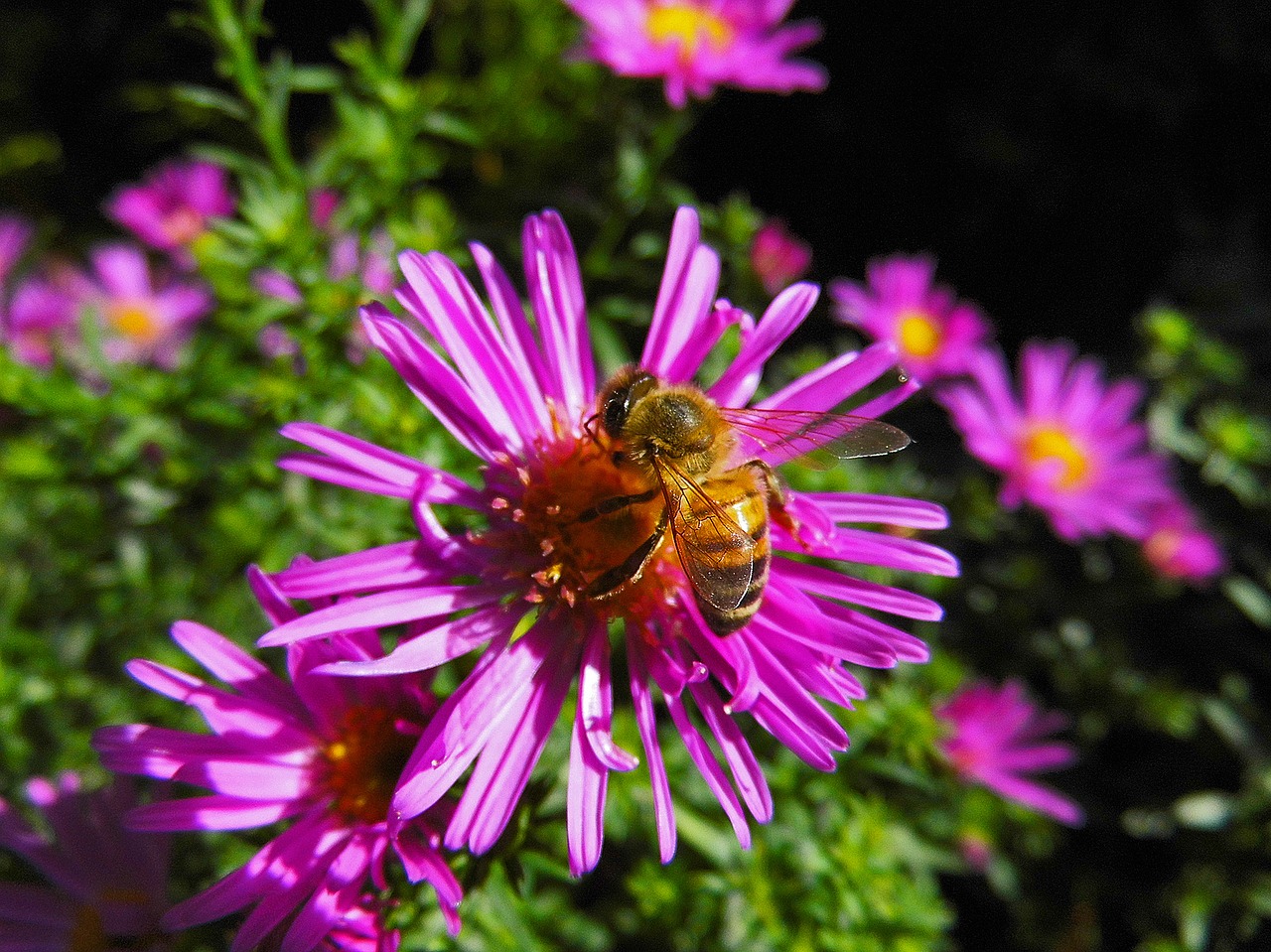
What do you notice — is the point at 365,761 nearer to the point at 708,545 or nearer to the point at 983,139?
the point at 708,545

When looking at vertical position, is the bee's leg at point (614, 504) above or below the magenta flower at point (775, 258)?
above

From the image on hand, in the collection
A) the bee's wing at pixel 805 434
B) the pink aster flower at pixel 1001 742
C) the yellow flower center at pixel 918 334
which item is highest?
the bee's wing at pixel 805 434

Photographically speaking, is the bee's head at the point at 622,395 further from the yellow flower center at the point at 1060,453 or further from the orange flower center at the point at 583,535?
the yellow flower center at the point at 1060,453

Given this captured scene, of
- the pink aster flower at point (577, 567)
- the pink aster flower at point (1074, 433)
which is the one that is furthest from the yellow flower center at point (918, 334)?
the pink aster flower at point (577, 567)

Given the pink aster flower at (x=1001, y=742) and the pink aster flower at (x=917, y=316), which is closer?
the pink aster flower at (x=1001, y=742)

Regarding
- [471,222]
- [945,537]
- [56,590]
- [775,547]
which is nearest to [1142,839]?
[945,537]

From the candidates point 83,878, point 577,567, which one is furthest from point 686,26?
point 83,878

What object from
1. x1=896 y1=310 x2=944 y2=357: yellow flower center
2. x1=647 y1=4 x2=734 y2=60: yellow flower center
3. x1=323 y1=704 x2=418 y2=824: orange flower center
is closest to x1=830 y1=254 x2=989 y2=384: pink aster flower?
x1=896 y1=310 x2=944 y2=357: yellow flower center

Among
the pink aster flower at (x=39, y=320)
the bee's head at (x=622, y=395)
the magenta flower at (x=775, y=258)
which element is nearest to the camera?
the bee's head at (x=622, y=395)
